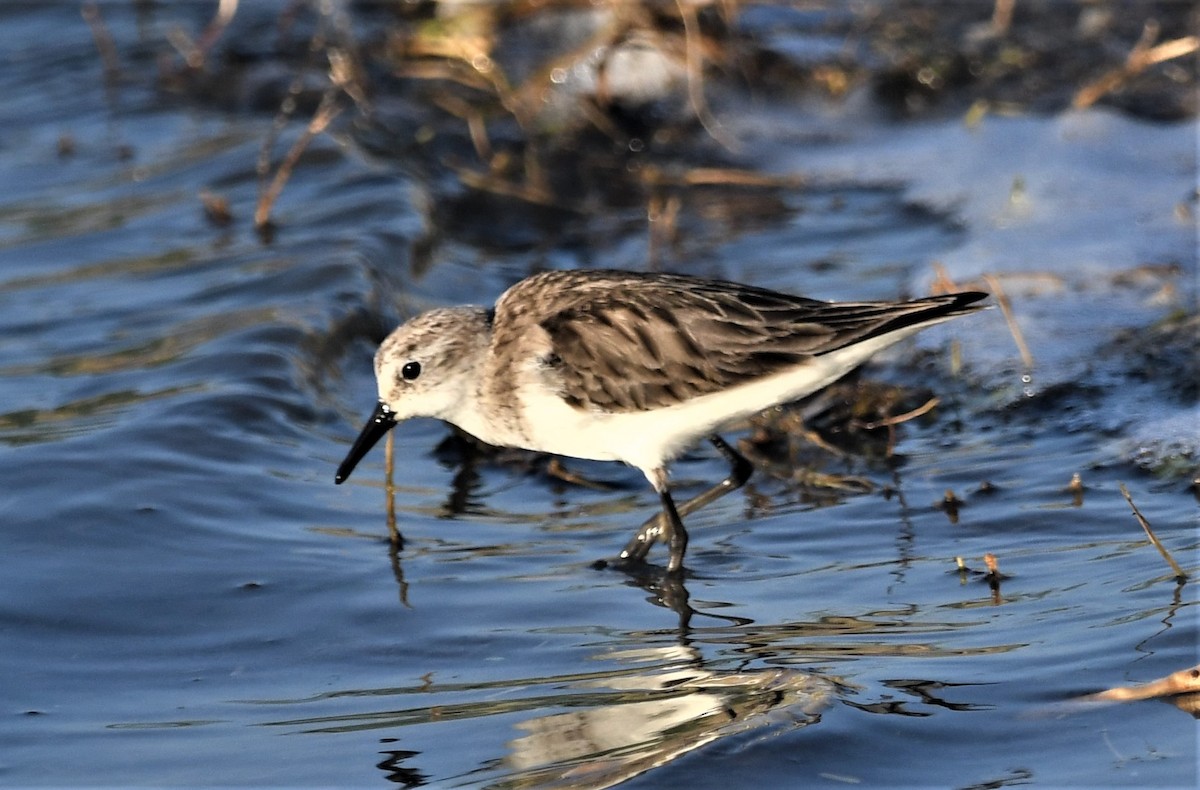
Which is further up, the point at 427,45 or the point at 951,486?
the point at 427,45

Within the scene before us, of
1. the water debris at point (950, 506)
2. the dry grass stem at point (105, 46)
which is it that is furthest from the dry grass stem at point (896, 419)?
the dry grass stem at point (105, 46)

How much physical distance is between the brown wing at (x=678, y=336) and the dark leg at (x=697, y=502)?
0.38 meters

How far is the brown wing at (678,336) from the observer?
542 centimetres

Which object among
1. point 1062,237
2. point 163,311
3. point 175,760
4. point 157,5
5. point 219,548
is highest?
point 157,5

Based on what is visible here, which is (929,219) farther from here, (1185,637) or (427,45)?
(1185,637)

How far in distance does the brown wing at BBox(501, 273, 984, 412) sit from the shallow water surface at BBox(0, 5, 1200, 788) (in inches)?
24.7

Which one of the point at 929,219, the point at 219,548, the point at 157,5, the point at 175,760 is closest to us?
the point at 175,760

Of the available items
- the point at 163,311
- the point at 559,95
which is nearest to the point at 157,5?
the point at 559,95

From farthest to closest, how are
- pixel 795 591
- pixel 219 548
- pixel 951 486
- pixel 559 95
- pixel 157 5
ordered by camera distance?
pixel 157 5 → pixel 559 95 → pixel 951 486 → pixel 219 548 → pixel 795 591

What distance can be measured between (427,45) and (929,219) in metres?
3.87

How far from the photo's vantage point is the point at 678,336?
5.49 meters

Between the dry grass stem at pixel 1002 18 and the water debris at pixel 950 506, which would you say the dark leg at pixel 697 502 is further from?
the dry grass stem at pixel 1002 18

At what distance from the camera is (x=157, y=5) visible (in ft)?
43.0

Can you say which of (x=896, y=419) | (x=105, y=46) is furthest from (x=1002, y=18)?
(x=105, y=46)
